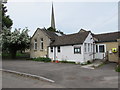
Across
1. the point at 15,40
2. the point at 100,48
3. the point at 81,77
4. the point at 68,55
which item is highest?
the point at 15,40

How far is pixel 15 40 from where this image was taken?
66.9 feet

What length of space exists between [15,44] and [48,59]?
26.1ft

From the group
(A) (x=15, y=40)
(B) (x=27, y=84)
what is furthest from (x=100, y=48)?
(A) (x=15, y=40)

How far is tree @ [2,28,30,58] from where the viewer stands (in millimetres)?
20562

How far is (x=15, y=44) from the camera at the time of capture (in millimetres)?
21578

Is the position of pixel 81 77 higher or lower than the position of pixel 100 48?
lower

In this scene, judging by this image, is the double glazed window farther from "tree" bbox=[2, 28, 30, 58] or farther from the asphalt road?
the asphalt road

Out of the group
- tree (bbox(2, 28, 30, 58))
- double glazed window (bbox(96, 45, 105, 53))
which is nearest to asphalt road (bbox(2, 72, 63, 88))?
double glazed window (bbox(96, 45, 105, 53))

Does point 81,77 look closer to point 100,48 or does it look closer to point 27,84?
point 27,84

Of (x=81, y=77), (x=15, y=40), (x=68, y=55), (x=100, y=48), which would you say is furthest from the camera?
(x=15, y=40)

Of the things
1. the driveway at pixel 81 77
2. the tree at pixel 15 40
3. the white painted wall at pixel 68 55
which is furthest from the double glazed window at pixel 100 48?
the tree at pixel 15 40

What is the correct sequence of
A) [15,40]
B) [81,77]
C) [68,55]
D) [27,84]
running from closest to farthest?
[27,84]
[81,77]
[68,55]
[15,40]

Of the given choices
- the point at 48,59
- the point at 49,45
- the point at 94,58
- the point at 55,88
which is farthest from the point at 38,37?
the point at 55,88

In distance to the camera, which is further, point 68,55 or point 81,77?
point 68,55
